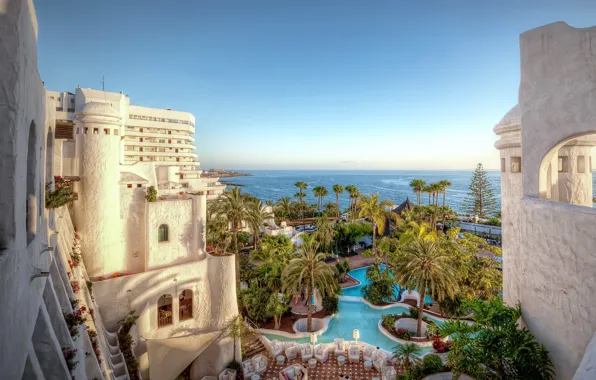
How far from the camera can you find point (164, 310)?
1431 cm

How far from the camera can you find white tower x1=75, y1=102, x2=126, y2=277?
13094mm

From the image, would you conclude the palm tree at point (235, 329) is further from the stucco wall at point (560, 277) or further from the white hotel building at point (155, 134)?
the white hotel building at point (155, 134)

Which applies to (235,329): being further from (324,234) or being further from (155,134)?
(155,134)

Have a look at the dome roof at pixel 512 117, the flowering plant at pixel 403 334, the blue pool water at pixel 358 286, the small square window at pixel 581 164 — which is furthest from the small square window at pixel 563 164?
the blue pool water at pixel 358 286

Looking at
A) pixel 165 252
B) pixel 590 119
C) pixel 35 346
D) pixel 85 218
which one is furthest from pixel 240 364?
pixel 590 119

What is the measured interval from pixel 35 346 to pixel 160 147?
46.8 m

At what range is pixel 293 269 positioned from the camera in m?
16.7

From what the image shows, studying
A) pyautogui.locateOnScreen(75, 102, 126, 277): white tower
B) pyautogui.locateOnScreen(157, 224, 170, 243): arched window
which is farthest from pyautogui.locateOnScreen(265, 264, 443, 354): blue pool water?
pyautogui.locateOnScreen(75, 102, 126, 277): white tower

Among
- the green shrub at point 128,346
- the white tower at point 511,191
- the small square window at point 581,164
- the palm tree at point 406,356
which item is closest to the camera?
the white tower at point 511,191

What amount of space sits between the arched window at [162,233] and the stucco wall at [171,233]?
111 mm

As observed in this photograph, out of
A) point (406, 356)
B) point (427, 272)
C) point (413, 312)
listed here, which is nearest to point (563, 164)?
point (427, 272)

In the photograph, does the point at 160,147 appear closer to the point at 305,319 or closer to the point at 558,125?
the point at 305,319

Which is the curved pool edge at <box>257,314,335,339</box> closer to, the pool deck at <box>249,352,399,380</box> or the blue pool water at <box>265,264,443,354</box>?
the blue pool water at <box>265,264,443,354</box>

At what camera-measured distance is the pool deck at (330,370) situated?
44.1ft
